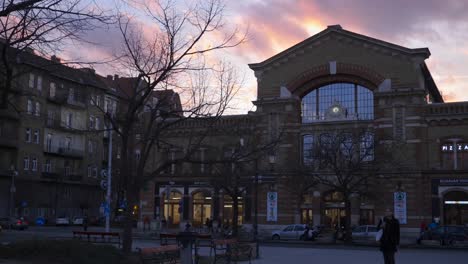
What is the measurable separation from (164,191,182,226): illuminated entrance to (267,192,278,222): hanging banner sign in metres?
10.6

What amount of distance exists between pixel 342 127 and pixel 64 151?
1509 inches

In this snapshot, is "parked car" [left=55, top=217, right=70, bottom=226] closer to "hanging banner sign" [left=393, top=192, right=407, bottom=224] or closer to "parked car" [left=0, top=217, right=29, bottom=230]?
"parked car" [left=0, top=217, right=29, bottom=230]

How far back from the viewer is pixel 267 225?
59469 mm

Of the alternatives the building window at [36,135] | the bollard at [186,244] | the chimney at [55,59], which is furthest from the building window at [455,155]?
the building window at [36,135]

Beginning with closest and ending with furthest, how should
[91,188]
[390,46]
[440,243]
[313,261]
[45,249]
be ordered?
[45,249], [313,261], [440,243], [390,46], [91,188]

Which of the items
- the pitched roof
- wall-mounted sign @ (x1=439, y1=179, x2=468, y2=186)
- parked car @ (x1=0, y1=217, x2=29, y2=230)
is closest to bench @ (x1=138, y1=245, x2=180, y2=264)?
wall-mounted sign @ (x1=439, y1=179, x2=468, y2=186)

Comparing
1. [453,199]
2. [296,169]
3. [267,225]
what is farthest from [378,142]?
[267,225]

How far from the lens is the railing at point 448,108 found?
2120 inches

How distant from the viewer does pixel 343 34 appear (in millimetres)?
58938

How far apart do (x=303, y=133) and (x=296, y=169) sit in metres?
10.2

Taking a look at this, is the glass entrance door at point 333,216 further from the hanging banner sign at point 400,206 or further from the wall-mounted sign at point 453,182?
the wall-mounted sign at point 453,182

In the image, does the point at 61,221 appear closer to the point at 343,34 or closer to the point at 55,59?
the point at 343,34

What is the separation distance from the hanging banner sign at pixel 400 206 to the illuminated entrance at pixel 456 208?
11.4ft

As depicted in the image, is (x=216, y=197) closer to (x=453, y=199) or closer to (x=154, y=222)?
(x=154, y=222)
